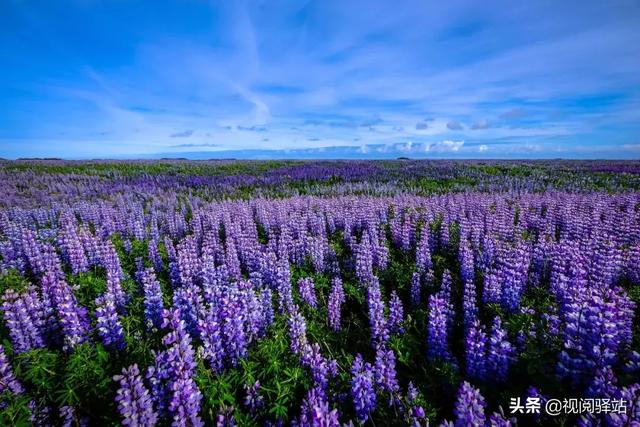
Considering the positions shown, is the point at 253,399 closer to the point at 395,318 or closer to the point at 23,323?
the point at 395,318

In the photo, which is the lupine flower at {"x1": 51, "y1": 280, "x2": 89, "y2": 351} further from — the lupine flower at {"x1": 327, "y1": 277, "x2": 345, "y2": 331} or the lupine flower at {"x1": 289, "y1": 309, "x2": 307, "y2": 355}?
the lupine flower at {"x1": 327, "y1": 277, "x2": 345, "y2": 331}

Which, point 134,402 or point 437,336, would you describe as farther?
point 437,336

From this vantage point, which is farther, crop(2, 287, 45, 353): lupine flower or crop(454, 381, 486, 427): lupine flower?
crop(2, 287, 45, 353): lupine flower

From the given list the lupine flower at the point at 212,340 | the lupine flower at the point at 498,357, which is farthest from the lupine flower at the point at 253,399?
the lupine flower at the point at 498,357

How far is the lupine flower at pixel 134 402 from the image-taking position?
2.98 metres

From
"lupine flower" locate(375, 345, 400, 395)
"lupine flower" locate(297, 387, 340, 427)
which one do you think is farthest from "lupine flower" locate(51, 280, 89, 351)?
"lupine flower" locate(375, 345, 400, 395)

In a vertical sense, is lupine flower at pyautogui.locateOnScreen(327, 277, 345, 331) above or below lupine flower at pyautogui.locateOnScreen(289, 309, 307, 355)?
below

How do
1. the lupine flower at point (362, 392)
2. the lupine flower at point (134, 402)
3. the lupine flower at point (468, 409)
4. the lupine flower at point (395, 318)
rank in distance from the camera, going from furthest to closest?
1. the lupine flower at point (395, 318)
2. the lupine flower at point (362, 392)
3. the lupine flower at point (134, 402)
4. the lupine flower at point (468, 409)

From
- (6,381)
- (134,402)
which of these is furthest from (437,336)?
(6,381)

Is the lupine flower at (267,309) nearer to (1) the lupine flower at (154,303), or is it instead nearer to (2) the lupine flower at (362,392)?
(1) the lupine flower at (154,303)

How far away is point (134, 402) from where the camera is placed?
118 inches

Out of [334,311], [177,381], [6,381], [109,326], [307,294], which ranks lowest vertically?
[334,311]

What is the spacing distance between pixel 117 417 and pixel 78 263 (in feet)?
16.5

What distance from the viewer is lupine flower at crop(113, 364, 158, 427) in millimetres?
2979
